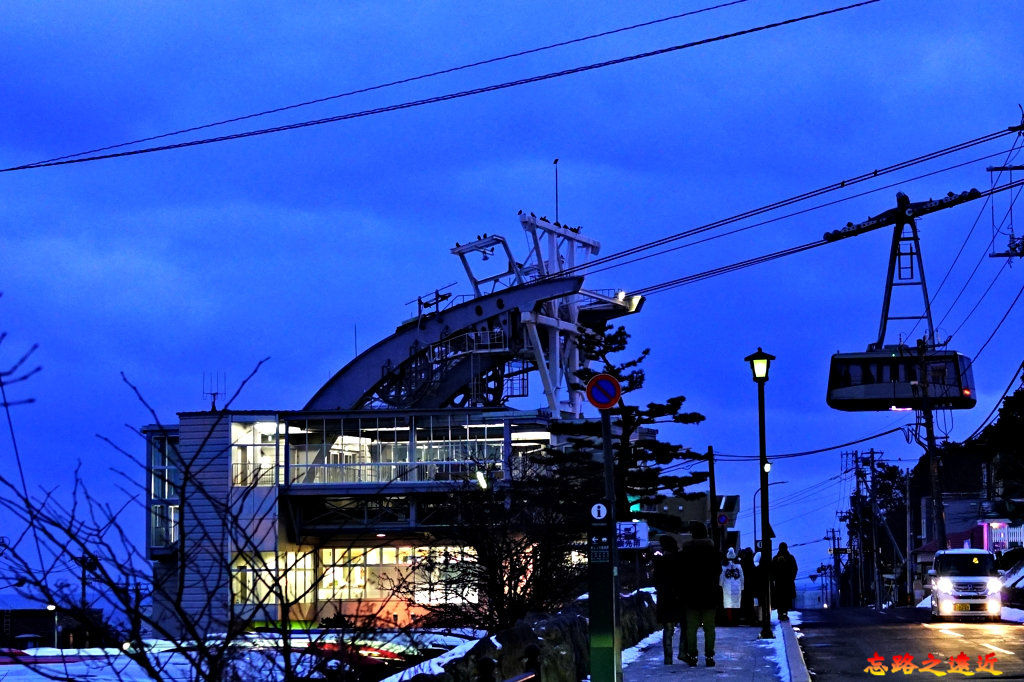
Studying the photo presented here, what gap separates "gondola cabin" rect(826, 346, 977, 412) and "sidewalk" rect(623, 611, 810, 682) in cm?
2319

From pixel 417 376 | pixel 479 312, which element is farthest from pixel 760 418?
pixel 417 376

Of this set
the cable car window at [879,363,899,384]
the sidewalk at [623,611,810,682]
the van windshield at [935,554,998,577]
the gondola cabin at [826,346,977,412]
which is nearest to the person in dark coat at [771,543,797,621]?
the sidewalk at [623,611,810,682]

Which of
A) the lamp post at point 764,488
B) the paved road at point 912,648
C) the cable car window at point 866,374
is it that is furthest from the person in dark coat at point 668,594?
the cable car window at point 866,374

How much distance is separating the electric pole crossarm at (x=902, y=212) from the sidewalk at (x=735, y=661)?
16.0m

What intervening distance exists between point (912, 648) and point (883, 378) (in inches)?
1062

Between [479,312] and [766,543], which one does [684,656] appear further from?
[479,312]

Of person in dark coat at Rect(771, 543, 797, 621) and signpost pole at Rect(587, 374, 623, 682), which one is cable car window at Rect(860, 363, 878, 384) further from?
signpost pole at Rect(587, 374, 623, 682)

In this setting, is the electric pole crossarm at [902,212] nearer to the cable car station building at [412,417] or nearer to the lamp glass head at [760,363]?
the lamp glass head at [760,363]

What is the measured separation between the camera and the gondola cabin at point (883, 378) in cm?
4834

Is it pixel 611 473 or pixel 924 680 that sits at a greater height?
pixel 611 473

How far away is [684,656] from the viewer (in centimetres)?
1941

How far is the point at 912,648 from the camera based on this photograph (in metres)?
22.7

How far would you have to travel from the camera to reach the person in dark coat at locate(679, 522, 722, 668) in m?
19.0

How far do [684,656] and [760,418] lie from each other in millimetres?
9701
